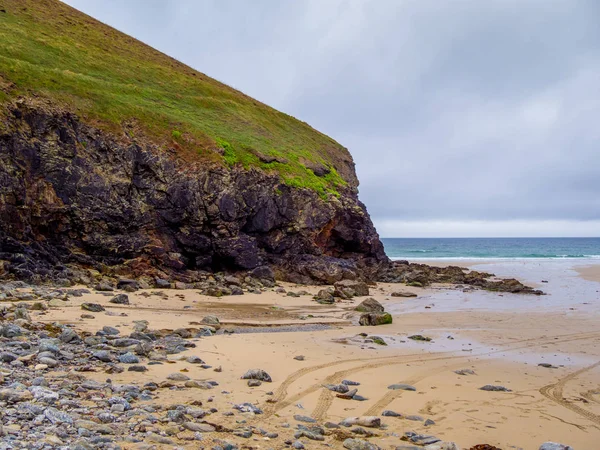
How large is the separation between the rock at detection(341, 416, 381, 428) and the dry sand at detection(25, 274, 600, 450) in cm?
23

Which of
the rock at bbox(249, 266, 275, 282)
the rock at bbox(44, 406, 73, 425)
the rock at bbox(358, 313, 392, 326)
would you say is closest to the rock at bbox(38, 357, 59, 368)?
the rock at bbox(44, 406, 73, 425)

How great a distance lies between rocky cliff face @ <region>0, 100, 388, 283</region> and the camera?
23.5 m

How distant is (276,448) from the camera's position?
627 centimetres

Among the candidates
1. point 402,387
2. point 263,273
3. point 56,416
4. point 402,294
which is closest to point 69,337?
point 56,416

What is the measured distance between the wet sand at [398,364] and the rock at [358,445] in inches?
5.5

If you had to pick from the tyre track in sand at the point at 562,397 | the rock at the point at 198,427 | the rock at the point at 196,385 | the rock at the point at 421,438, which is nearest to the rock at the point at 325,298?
the tyre track in sand at the point at 562,397

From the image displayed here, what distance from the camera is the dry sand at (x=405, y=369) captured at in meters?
7.80

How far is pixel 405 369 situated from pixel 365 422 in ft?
14.2

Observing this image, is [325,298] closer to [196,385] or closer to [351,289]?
[351,289]

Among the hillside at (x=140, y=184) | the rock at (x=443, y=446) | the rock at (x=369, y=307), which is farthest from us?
the hillside at (x=140, y=184)

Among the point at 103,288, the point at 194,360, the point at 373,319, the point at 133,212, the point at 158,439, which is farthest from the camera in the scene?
the point at 133,212

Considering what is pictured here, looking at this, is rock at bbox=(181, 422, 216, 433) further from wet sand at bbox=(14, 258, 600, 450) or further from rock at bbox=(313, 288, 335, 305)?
rock at bbox=(313, 288, 335, 305)

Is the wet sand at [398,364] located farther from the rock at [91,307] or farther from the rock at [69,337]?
the rock at [69,337]

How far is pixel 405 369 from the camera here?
11.5 meters
